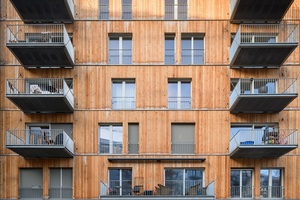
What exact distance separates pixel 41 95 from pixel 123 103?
3994 millimetres

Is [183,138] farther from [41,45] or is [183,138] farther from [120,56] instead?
[41,45]

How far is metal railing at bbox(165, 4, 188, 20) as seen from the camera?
20938mm

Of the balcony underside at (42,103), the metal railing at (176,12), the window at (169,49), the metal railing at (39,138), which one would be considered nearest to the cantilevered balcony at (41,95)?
the balcony underside at (42,103)

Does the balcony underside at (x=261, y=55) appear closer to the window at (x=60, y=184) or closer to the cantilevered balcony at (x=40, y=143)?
the cantilevered balcony at (x=40, y=143)

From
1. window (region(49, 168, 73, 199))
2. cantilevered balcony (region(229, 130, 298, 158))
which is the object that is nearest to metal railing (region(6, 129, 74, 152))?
window (region(49, 168, 73, 199))

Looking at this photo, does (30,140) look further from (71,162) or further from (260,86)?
(260,86)

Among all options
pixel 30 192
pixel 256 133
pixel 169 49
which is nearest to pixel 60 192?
pixel 30 192

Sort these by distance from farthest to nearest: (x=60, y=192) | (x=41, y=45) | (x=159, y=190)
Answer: (x=60, y=192), (x=159, y=190), (x=41, y=45)

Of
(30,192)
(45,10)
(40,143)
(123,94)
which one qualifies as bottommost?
(30,192)

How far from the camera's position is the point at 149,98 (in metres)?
20.4

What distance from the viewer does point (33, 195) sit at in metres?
19.9

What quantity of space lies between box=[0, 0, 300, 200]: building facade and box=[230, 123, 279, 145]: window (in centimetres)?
5

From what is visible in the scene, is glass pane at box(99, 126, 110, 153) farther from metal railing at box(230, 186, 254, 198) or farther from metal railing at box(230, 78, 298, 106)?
metal railing at box(230, 186, 254, 198)

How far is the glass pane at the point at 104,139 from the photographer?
66.8ft
